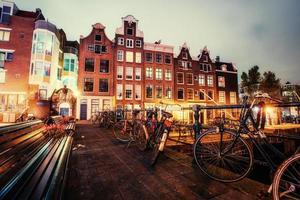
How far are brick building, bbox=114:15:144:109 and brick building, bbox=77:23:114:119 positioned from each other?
112cm

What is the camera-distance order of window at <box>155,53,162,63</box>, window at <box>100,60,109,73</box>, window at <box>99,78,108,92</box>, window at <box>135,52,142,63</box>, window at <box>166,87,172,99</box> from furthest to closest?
window at <box>155,53,162,63</box>, window at <box>166,87,172,99</box>, window at <box>135,52,142,63</box>, window at <box>100,60,109,73</box>, window at <box>99,78,108,92</box>

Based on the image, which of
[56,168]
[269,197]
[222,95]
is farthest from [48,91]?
[222,95]

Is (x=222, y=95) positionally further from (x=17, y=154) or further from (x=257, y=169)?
(x=17, y=154)

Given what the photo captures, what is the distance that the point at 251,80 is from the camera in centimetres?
3538

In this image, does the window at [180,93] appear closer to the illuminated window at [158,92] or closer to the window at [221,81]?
the illuminated window at [158,92]

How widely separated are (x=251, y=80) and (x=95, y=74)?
3426 cm

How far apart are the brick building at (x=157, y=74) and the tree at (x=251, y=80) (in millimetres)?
20848

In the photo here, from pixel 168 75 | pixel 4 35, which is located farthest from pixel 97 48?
pixel 168 75

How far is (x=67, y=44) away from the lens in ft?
94.9

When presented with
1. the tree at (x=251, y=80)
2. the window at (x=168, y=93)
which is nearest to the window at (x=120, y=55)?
the window at (x=168, y=93)

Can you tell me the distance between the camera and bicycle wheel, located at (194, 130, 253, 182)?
7.91ft

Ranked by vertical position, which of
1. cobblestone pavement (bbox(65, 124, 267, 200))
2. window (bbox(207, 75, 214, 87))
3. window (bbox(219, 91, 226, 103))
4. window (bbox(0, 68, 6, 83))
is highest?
window (bbox(207, 75, 214, 87))

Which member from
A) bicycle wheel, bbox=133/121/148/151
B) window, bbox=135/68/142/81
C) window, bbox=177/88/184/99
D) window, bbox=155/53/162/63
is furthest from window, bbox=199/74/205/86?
bicycle wheel, bbox=133/121/148/151

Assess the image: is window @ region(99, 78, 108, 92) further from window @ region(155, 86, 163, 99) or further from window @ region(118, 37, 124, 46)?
window @ region(155, 86, 163, 99)
